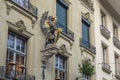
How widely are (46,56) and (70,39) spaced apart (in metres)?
3.55

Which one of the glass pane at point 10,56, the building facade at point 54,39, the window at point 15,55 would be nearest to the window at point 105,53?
the building facade at point 54,39

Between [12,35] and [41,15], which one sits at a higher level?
[41,15]

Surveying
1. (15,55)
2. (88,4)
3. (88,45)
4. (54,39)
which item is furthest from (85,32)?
(15,55)

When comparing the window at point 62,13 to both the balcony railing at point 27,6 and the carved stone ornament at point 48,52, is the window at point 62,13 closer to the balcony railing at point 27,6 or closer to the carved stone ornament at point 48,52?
the balcony railing at point 27,6

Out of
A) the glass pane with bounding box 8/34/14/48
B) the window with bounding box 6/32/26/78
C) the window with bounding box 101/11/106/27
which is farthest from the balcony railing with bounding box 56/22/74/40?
the window with bounding box 101/11/106/27

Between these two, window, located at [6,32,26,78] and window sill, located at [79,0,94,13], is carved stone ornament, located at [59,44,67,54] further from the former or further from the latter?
window sill, located at [79,0,94,13]

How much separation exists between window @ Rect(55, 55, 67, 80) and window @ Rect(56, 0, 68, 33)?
5.51ft

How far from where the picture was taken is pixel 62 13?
793 inches

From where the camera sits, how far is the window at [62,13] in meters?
19.5

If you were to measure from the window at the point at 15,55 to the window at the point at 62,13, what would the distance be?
3903 millimetres

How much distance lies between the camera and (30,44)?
53.0 ft

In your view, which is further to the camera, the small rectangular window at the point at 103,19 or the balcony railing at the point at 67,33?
the small rectangular window at the point at 103,19

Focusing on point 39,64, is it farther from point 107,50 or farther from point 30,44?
point 107,50

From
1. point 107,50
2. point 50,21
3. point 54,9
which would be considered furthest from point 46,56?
point 107,50
